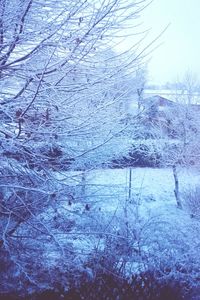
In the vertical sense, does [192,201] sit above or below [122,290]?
above

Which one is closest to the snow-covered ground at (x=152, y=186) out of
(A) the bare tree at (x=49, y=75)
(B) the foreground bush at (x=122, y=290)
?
(B) the foreground bush at (x=122, y=290)

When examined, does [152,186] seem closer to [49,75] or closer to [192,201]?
[192,201]

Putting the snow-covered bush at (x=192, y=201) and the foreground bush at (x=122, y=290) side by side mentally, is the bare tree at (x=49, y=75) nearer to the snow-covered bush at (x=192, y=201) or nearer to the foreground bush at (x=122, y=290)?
the foreground bush at (x=122, y=290)

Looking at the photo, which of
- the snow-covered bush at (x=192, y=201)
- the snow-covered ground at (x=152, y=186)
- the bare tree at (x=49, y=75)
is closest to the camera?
the bare tree at (x=49, y=75)

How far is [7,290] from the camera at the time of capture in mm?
5238

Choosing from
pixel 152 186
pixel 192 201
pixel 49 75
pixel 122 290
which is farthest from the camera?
pixel 152 186

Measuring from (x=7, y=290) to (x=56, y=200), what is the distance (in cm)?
254

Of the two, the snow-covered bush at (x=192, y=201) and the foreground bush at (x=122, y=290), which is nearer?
the foreground bush at (x=122, y=290)

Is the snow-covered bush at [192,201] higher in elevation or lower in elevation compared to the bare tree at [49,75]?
lower

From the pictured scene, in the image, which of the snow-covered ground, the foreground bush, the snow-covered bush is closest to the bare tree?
the foreground bush

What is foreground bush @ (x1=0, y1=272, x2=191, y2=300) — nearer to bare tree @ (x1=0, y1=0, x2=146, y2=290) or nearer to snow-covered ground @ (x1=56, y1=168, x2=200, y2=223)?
bare tree @ (x1=0, y1=0, x2=146, y2=290)

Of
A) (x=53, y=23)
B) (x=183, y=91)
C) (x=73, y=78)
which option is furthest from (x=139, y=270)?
(x=183, y=91)

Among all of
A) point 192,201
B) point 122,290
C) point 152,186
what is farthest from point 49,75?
point 152,186

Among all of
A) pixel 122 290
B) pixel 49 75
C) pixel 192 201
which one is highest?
pixel 49 75
